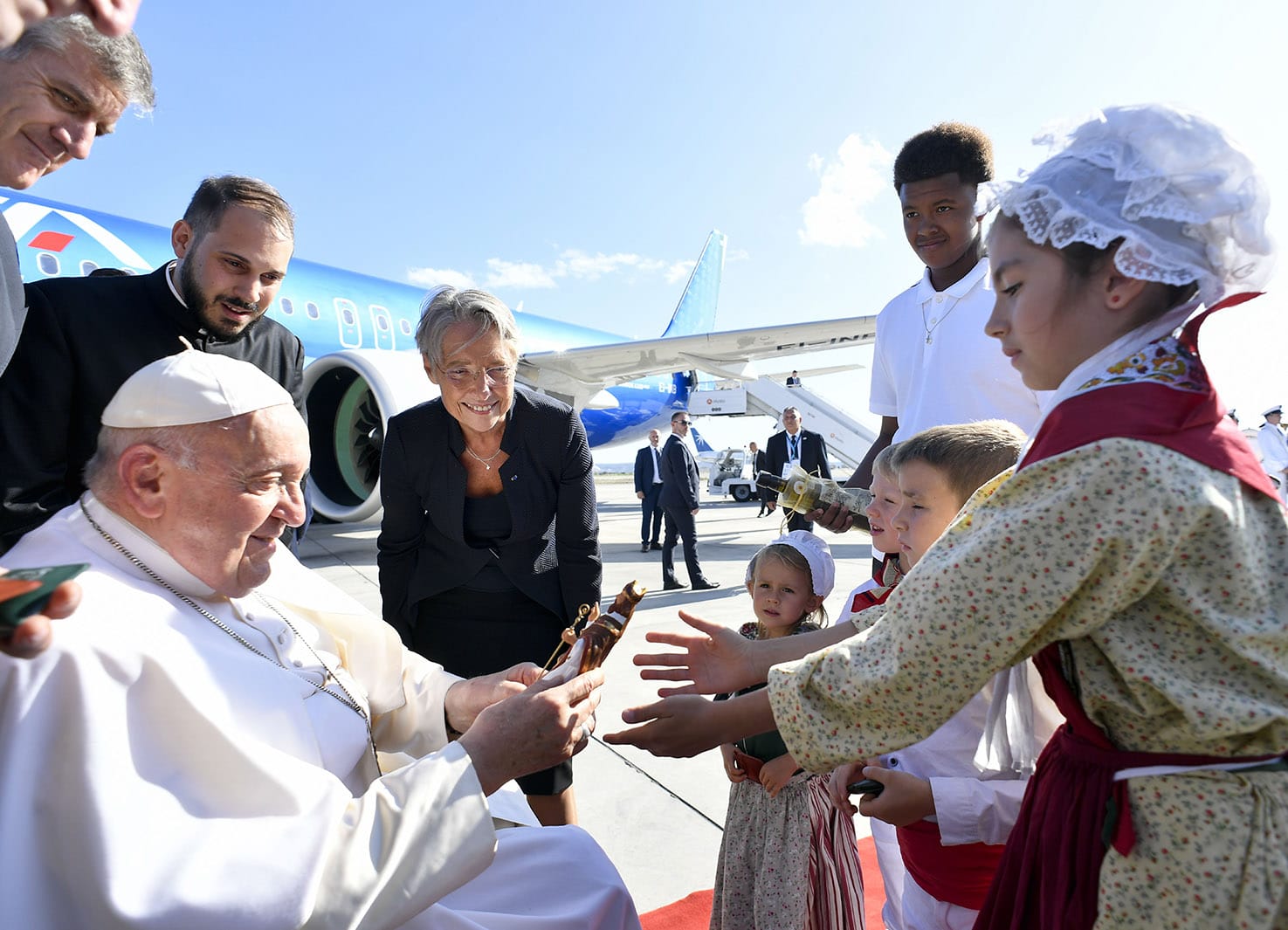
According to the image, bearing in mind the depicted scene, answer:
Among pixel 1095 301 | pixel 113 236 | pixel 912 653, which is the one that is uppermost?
pixel 113 236

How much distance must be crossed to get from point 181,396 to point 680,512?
679 cm

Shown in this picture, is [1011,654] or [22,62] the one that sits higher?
[22,62]

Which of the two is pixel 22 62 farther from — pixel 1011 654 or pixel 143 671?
pixel 1011 654

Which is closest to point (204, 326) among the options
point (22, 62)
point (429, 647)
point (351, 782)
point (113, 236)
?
point (22, 62)

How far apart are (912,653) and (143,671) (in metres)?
1.08

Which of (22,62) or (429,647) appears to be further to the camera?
(429,647)

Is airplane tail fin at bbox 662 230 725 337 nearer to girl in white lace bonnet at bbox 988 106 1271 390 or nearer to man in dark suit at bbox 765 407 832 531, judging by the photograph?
man in dark suit at bbox 765 407 832 531

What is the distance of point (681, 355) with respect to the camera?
1205cm

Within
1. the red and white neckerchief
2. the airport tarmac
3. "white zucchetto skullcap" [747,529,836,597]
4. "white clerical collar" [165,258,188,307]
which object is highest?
"white clerical collar" [165,258,188,307]

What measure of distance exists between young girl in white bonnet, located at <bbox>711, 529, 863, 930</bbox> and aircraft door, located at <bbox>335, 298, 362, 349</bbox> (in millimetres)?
7987

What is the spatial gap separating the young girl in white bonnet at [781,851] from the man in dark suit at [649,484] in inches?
316

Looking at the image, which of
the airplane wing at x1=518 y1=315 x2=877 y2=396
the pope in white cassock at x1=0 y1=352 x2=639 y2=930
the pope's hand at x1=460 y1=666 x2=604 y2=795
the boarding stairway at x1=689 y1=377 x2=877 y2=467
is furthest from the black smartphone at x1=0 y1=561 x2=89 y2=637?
the boarding stairway at x1=689 y1=377 x2=877 y2=467

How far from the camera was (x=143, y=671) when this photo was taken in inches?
45.4

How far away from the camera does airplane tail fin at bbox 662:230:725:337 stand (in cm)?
2377
